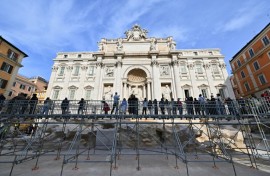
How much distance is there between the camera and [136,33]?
28.5 meters

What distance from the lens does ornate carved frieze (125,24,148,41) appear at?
2800 cm

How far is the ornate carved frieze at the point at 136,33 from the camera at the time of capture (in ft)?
91.9

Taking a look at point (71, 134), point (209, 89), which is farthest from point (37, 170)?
point (209, 89)

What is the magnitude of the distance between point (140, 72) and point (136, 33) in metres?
9.83

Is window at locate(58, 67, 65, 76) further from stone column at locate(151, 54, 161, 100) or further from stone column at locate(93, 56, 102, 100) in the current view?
stone column at locate(151, 54, 161, 100)

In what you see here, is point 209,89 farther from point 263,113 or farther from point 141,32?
point 141,32

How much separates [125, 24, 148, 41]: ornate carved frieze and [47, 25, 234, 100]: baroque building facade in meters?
0.37

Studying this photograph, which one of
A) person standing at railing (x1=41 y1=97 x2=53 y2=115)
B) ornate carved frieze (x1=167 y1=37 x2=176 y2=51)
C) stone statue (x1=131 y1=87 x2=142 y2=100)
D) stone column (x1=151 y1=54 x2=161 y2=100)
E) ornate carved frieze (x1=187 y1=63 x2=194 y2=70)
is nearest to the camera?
person standing at railing (x1=41 y1=97 x2=53 y2=115)

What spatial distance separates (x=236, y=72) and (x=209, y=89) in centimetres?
1739

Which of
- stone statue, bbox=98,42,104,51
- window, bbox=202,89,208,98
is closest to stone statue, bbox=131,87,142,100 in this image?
stone statue, bbox=98,42,104,51

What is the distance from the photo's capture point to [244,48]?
30.7 meters

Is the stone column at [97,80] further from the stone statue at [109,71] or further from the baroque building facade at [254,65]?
the baroque building facade at [254,65]

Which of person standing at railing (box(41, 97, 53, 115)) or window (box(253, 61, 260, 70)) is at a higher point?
window (box(253, 61, 260, 70))

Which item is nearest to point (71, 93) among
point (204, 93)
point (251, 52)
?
point (204, 93)
